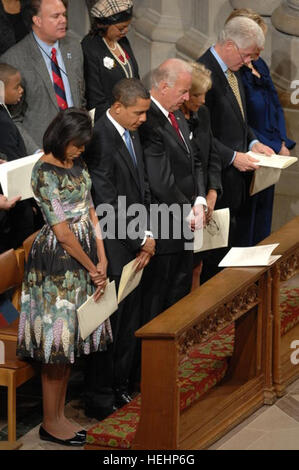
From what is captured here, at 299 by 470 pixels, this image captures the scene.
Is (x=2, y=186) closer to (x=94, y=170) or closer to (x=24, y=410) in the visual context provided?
(x=94, y=170)

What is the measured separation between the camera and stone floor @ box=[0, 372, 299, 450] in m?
6.21

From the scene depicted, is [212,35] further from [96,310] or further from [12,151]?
[96,310]

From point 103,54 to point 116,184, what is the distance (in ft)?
4.12

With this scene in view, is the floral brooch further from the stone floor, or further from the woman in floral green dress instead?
the stone floor

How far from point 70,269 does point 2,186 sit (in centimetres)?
58

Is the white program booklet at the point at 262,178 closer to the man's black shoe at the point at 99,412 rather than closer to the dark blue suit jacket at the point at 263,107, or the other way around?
the dark blue suit jacket at the point at 263,107

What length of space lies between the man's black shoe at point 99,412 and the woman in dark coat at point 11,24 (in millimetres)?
2337

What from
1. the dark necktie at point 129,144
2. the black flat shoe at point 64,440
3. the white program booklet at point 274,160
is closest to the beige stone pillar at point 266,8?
the white program booklet at point 274,160

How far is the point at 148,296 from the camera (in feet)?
23.0

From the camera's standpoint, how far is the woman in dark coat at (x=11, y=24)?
7.55 metres

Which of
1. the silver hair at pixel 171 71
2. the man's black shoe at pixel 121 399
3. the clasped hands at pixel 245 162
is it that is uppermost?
the silver hair at pixel 171 71

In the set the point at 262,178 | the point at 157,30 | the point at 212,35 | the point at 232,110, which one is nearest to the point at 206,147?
the point at 232,110

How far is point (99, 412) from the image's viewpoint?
22.3 ft

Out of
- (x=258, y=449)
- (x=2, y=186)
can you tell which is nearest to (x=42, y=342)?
(x=2, y=186)
